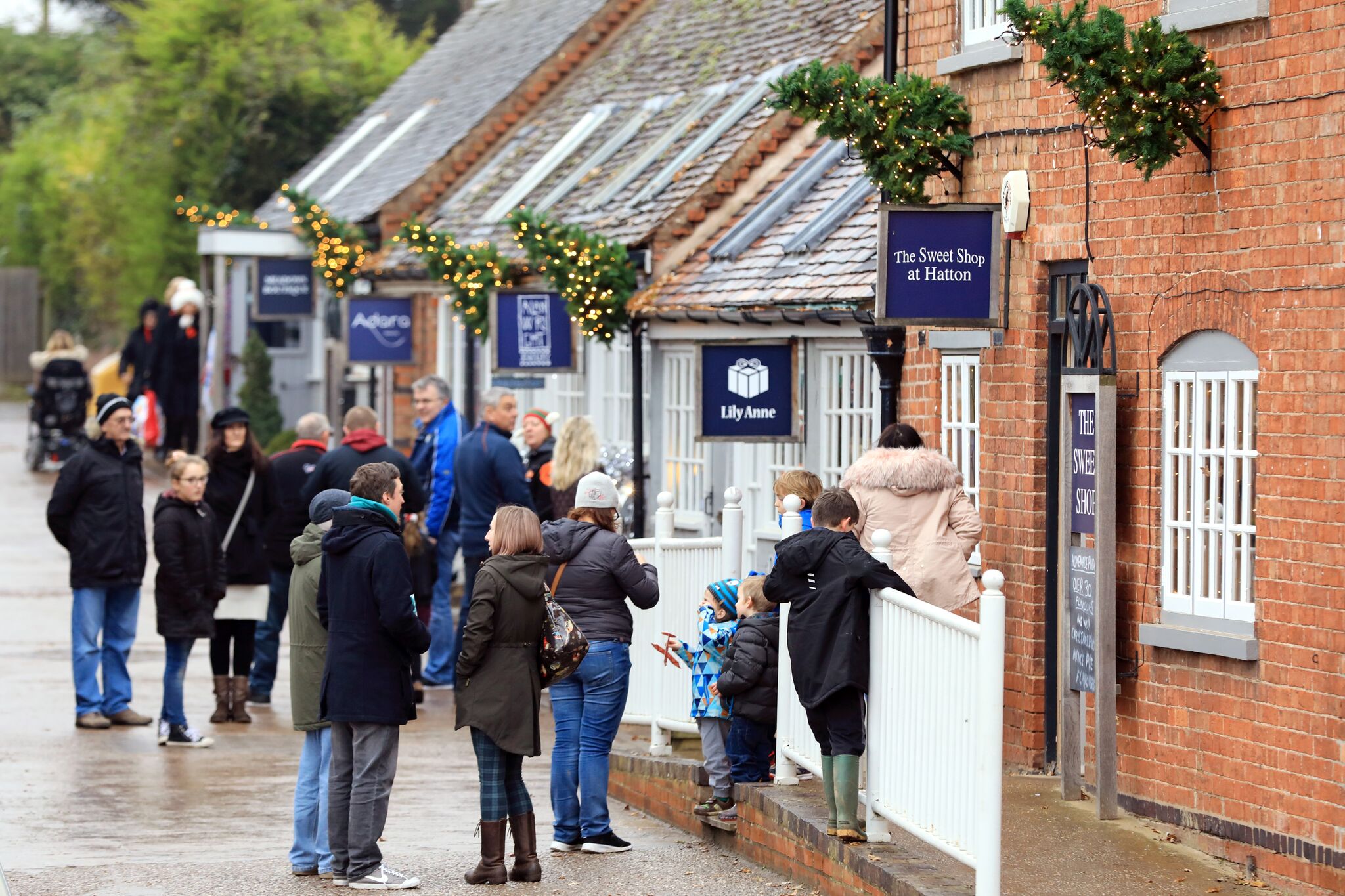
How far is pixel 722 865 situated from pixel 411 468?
4451mm

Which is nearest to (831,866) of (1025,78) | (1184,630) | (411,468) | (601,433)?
(1184,630)

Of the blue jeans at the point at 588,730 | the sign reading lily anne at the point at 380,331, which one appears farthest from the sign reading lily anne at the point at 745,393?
the sign reading lily anne at the point at 380,331

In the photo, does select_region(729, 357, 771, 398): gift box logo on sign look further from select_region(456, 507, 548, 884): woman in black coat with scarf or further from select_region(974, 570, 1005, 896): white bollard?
Answer: select_region(974, 570, 1005, 896): white bollard

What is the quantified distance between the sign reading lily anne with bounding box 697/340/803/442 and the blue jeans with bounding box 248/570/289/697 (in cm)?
305

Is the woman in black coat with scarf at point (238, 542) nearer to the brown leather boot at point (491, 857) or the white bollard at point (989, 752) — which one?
the brown leather boot at point (491, 857)

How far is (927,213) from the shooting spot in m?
10.2

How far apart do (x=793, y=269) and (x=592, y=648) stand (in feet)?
17.7

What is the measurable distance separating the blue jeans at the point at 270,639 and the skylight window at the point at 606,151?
702 centimetres

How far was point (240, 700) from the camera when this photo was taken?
44.0 feet

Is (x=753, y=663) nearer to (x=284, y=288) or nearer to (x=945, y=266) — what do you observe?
(x=945, y=266)

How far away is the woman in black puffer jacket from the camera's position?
9406 millimetres

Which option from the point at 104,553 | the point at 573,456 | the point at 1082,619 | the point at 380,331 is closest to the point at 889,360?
the point at 573,456

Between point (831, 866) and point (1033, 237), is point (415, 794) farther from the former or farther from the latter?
point (1033, 237)

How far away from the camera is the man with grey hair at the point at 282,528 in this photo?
13.7 meters
